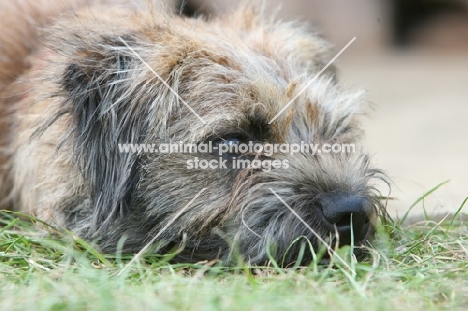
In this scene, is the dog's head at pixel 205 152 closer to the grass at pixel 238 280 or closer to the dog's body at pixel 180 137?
the dog's body at pixel 180 137

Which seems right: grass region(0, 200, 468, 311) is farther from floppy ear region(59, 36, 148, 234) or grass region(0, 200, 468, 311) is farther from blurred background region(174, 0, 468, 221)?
blurred background region(174, 0, 468, 221)

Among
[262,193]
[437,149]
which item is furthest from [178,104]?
[437,149]

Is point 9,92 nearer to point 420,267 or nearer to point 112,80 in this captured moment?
point 112,80

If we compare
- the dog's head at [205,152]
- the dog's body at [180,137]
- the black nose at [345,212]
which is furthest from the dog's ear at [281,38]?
the black nose at [345,212]

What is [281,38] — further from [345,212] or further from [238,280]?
[238,280]

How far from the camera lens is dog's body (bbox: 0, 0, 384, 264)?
2.92 metres

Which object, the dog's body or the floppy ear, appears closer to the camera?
the dog's body

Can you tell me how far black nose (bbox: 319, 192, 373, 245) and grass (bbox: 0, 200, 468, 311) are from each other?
0.13m

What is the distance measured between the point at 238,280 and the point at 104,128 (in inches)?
41.0

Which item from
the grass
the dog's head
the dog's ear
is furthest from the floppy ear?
Answer: the dog's ear

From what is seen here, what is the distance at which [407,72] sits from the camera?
36.0 feet

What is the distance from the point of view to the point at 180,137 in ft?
10.3

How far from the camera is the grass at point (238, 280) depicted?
2180 millimetres

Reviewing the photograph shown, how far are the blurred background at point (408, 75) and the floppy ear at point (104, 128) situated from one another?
1361 millimetres
